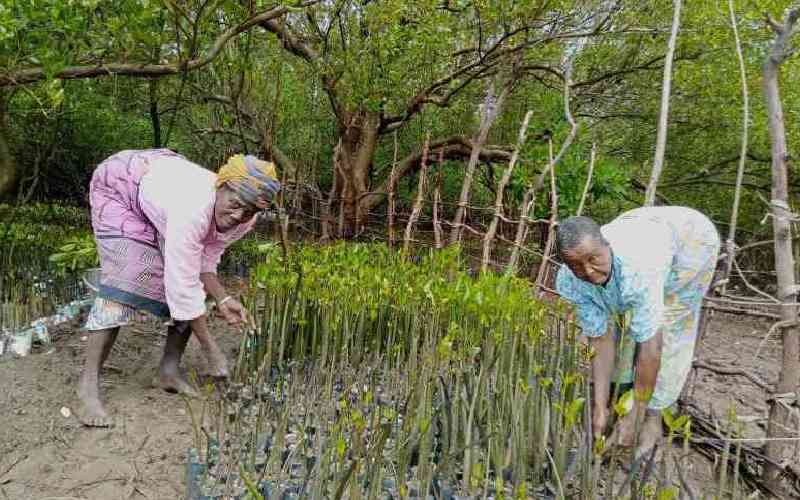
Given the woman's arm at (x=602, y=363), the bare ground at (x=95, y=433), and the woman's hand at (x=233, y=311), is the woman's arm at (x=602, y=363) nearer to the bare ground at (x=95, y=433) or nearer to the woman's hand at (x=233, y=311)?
the bare ground at (x=95, y=433)

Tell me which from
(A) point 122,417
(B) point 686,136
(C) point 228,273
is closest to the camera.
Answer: (A) point 122,417

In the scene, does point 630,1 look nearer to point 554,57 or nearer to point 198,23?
point 554,57

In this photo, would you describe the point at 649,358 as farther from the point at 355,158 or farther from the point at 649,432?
the point at 355,158

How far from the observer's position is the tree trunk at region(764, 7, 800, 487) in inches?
86.1

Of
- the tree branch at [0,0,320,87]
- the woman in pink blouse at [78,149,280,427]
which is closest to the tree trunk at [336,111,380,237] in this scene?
the tree branch at [0,0,320,87]

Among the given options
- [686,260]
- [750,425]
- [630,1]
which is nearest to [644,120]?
[630,1]

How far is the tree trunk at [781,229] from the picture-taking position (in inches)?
86.1

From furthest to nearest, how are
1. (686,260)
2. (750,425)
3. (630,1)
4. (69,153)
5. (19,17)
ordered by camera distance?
(69,153), (630,1), (750,425), (19,17), (686,260)

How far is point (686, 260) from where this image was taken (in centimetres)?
Answer: 236

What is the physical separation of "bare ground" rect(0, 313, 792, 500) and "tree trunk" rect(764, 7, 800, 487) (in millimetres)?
271

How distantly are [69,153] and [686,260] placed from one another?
11.3 meters

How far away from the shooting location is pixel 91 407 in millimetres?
2451

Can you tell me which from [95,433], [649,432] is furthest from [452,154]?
[95,433]

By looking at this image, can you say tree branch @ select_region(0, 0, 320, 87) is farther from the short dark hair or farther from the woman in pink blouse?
the short dark hair
